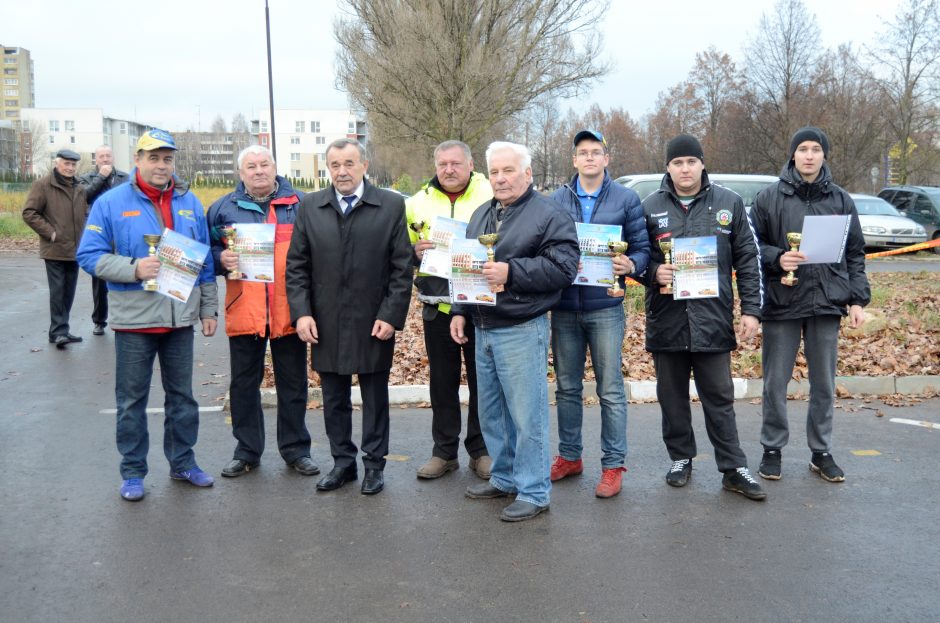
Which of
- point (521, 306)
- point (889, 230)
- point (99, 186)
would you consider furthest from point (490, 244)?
point (889, 230)

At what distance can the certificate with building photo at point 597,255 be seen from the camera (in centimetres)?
516

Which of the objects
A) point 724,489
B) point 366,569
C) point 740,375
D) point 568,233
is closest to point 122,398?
point 366,569

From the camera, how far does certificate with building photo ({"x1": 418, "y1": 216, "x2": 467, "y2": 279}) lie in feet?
16.9

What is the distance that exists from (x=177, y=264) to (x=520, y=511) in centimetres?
266

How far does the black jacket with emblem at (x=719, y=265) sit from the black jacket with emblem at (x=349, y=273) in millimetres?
1690

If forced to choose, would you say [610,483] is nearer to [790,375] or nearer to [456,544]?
[456,544]

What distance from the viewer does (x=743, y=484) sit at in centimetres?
528

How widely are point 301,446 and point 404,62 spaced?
568 inches

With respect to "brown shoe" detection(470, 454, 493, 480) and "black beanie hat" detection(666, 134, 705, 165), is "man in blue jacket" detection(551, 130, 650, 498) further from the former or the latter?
"brown shoe" detection(470, 454, 493, 480)

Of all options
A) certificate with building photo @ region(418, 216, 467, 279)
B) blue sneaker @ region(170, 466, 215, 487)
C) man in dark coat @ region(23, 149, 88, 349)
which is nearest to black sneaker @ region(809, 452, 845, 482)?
certificate with building photo @ region(418, 216, 467, 279)

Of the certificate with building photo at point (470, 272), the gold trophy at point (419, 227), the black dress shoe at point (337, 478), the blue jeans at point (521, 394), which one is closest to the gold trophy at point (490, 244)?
the certificate with building photo at point (470, 272)

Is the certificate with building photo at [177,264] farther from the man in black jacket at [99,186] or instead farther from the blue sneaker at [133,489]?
the man in black jacket at [99,186]

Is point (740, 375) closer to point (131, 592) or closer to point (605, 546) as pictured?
point (605, 546)

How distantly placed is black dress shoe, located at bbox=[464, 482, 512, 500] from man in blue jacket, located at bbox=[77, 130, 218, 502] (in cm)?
177
